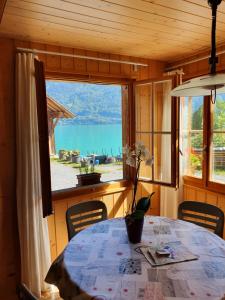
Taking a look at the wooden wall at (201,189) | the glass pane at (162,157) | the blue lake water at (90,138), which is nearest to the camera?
the wooden wall at (201,189)

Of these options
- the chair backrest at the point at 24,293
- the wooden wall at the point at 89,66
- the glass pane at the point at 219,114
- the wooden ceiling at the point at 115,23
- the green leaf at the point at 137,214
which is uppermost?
the wooden ceiling at the point at 115,23

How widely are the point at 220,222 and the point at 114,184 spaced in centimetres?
128

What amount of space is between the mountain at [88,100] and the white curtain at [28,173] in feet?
1.52

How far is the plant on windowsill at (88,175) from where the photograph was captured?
2.81 metres

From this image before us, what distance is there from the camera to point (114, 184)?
9.43ft

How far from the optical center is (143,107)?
2.98 m

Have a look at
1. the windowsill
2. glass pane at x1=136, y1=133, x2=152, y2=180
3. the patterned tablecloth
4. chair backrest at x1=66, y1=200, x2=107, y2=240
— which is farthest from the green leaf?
glass pane at x1=136, y1=133, x2=152, y2=180

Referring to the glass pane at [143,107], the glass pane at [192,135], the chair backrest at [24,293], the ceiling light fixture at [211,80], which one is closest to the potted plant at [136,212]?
the ceiling light fixture at [211,80]

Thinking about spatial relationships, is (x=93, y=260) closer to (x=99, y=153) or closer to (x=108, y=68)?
(x=99, y=153)

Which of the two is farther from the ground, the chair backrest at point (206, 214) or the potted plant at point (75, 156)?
the potted plant at point (75, 156)

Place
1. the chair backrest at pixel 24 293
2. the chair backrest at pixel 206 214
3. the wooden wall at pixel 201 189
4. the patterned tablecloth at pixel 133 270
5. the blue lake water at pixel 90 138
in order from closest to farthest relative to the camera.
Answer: the chair backrest at pixel 24 293, the patterned tablecloth at pixel 133 270, the chair backrest at pixel 206 214, the wooden wall at pixel 201 189, the blue lake water at pixel 90 138

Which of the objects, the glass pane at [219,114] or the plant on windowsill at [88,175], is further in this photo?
the plant on windowsill at [88,175]

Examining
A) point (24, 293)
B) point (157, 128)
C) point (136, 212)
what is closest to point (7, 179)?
point (136, 212)

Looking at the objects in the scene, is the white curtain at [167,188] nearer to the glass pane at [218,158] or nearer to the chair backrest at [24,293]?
the glass pane at [218,158]
